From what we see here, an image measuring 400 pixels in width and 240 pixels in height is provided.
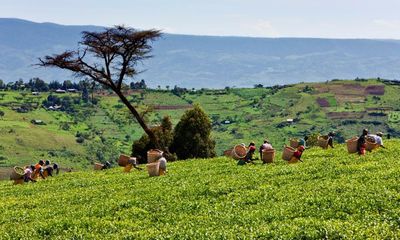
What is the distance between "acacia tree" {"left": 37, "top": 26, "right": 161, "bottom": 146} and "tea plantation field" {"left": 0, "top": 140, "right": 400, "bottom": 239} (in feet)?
88.1

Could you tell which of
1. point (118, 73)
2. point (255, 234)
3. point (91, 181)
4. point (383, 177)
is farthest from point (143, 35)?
point (255, 234)

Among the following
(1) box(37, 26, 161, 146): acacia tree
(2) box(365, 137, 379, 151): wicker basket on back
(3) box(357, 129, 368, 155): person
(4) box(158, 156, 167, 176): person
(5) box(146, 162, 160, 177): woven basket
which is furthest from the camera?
(1) box(37, 26, 161, 146): acacia tree

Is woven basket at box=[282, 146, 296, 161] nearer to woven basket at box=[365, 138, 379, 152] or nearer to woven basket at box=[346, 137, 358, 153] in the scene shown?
woven basket at box=[346, 137, 358, 153]

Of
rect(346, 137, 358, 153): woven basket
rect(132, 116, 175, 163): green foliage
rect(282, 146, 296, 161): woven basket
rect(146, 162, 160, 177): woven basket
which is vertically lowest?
rect(132, 116, 175, 163): green foliage

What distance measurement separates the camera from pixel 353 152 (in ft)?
129

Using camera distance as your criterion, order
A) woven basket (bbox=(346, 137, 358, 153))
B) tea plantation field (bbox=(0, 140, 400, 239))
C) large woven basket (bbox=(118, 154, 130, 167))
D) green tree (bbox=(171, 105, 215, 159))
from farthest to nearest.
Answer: green tree (bbox=(171, 105, 215, 159)) < large woven basket (bbox=(118, 154, 130, 167)) < woven basket (bbox=(346, 137, 358, 153)) < tea plantation field (bbox=(0, 140, 400, 239))

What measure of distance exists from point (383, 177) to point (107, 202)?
→ 1370 centimetres

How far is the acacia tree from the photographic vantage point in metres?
61.1

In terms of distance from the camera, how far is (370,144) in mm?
39469

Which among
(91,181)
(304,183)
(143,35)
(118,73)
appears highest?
(143,35)

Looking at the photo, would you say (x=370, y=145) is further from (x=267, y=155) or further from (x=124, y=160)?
(x=124, y=160)

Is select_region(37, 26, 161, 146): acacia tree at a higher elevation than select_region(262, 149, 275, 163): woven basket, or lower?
higher

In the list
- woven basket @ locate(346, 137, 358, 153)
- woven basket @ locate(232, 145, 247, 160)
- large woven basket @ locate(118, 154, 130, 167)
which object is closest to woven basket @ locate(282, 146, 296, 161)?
woven basket @ locate(346, 137, 358, 153)

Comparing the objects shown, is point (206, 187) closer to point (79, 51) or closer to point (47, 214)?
point (47, 214)
